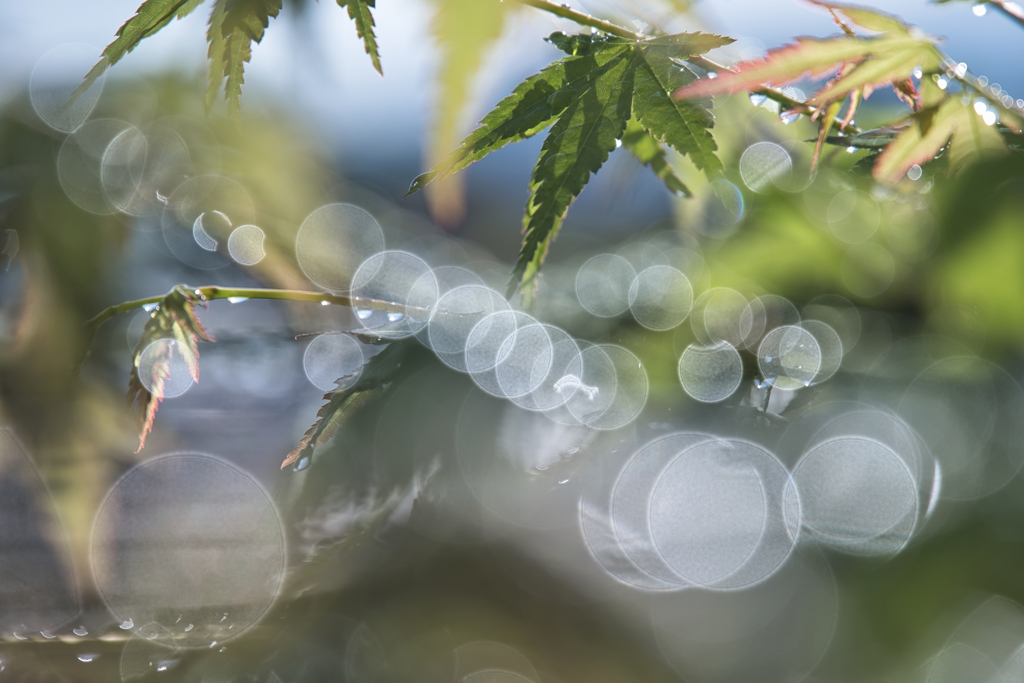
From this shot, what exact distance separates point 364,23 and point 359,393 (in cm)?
19

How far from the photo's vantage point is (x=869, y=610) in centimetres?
26

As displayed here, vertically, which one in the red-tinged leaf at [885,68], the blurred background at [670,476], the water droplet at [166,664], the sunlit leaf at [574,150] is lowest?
the water droplet at [166,664]

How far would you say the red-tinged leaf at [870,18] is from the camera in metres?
0.23

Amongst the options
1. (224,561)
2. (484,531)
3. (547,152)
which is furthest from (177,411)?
(547,152)

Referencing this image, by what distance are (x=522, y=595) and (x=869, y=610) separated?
0.19 meters

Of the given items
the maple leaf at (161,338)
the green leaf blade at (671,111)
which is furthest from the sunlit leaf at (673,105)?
the maple leaf at (161,338)

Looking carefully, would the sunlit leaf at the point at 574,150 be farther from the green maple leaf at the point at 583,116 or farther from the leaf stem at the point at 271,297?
the leaf stem at the point at 271,297

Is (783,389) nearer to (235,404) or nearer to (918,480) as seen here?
(918,480)

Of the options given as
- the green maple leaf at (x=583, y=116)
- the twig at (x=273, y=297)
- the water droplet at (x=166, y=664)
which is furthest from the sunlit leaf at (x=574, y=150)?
the water droplet at (x=166, y=664)

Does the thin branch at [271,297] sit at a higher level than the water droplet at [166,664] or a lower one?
higher

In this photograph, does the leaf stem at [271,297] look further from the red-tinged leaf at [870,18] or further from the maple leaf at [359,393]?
the red-tinged leaf at [870,18]

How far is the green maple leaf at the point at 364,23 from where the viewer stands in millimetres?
272

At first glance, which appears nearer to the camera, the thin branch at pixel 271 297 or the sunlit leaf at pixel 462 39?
the sunlit leaf at pixel 462 39

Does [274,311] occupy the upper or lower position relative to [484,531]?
upper
